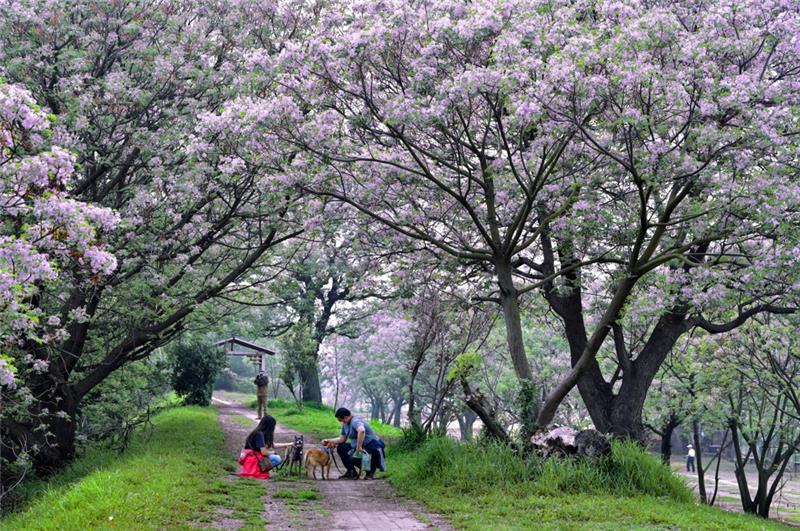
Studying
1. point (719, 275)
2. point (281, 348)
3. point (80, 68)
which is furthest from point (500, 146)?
point (281, 348)

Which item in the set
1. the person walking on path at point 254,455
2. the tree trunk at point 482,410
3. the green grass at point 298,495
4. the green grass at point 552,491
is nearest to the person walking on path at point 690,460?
the tree trunk at point 482,410

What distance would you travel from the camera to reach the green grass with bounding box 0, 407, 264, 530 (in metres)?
7.76

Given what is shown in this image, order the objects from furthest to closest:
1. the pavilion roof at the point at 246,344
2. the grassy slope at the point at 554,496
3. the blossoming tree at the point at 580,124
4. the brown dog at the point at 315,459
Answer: the pavilion roof at the point at 246,344 → the brown dog at the point at 315,459 → the blossoming tree at the point at 580,124 → the grassy slope at the point at 554,496

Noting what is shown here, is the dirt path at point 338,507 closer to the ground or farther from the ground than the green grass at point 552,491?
closer to the ground

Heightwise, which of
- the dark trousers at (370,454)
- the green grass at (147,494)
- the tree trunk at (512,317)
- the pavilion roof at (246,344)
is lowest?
the green grass at (147,494)

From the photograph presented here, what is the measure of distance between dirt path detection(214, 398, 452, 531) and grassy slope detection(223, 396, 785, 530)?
329mm

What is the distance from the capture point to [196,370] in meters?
31.6

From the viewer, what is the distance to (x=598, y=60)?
372 inches

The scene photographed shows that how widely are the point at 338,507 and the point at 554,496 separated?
9.10ft

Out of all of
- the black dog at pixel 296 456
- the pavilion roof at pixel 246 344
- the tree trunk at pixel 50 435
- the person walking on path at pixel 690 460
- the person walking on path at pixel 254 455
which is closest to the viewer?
the person walking on path at pixel 254 455

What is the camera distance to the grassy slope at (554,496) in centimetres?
867

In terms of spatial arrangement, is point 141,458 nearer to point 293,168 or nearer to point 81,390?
point 81,390

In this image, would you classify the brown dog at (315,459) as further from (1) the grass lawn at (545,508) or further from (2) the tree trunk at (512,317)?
(2) the tree trunk at (512,317)

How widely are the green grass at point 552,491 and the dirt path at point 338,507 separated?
33 centimetres
